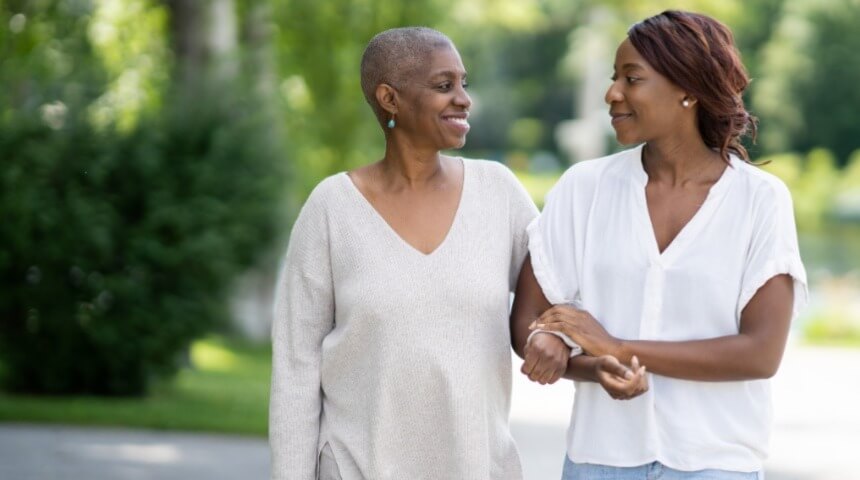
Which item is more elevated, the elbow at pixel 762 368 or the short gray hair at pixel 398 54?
the short gray hair at pixel 398 54

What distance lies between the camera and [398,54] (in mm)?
3662

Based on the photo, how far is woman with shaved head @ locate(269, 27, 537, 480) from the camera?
3.56 metres

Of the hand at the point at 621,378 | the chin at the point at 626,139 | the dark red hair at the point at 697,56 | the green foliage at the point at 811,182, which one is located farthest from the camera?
the green foliage at the point at 811,182

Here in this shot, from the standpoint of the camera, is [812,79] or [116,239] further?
[812,79]

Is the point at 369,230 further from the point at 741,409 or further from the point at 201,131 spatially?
the point at 201,131

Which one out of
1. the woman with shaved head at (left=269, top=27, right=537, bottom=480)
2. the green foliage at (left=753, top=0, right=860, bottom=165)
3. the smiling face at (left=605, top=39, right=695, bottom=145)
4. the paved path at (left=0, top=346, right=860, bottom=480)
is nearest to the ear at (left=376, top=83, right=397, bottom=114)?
the woman with shaved head at (left=269, top=27, right=537, bottom=480)

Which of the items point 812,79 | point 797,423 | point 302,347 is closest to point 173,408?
point 797,423

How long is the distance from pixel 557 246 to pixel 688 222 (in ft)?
1.09

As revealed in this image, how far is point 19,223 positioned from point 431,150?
25.6 ft

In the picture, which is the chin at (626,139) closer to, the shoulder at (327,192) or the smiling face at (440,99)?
the smiling face at (440,99)

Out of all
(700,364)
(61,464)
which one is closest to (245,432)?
(61,464)

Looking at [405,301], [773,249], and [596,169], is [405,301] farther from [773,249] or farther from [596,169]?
[773,249]

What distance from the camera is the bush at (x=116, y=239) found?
11023 mm

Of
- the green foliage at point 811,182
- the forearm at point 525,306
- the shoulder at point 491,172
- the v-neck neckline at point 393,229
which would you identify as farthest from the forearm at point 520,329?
the green foliage at point 811,182
